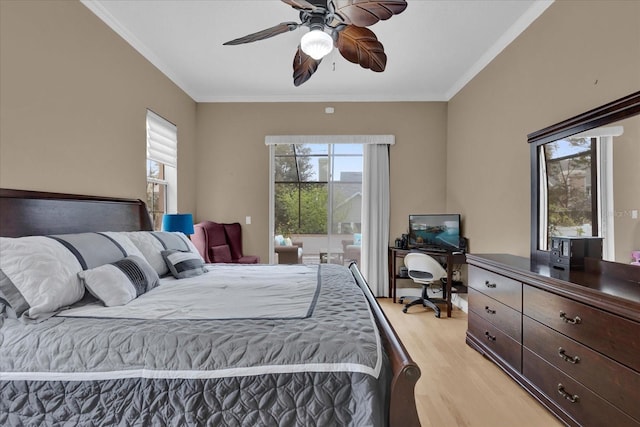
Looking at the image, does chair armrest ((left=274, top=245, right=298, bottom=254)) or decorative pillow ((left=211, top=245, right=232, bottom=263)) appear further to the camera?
chair armrest ((left=274, top=245, right=298, bottom=254))

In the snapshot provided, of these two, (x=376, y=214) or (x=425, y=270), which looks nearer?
(x=425, y=270)

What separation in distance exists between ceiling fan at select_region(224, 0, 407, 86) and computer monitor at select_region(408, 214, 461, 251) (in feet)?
8.03

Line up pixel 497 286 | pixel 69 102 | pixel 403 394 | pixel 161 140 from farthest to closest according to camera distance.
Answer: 1. pixel 161 140
2. pixel 497 286
3. pixel 69 102
4. pixel 403 394

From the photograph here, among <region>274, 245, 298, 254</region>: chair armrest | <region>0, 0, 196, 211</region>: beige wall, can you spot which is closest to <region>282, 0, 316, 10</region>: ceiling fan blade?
<region>0, 0, 196, 211</region>: beige wall

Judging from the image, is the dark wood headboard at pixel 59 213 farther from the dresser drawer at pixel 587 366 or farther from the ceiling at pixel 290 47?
the dresser drawer at pixel 587 366

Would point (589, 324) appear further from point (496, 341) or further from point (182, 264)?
point (182, 264)

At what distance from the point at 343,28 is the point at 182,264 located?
6.67 feet

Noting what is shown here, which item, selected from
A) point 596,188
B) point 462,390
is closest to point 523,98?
point 596,188

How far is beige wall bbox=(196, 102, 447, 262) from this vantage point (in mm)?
4668

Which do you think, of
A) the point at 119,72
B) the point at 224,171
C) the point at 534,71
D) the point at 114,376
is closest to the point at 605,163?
the point at 534,71

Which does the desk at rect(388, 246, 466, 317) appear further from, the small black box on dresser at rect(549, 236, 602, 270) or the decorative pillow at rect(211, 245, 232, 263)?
the decorative pillow at rect(211, 245, 232, 263)

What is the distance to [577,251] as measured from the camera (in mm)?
2033

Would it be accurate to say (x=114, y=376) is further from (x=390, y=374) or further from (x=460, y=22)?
(x=460, y=22)

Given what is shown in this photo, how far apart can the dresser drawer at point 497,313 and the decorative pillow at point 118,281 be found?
2469 millimetres
